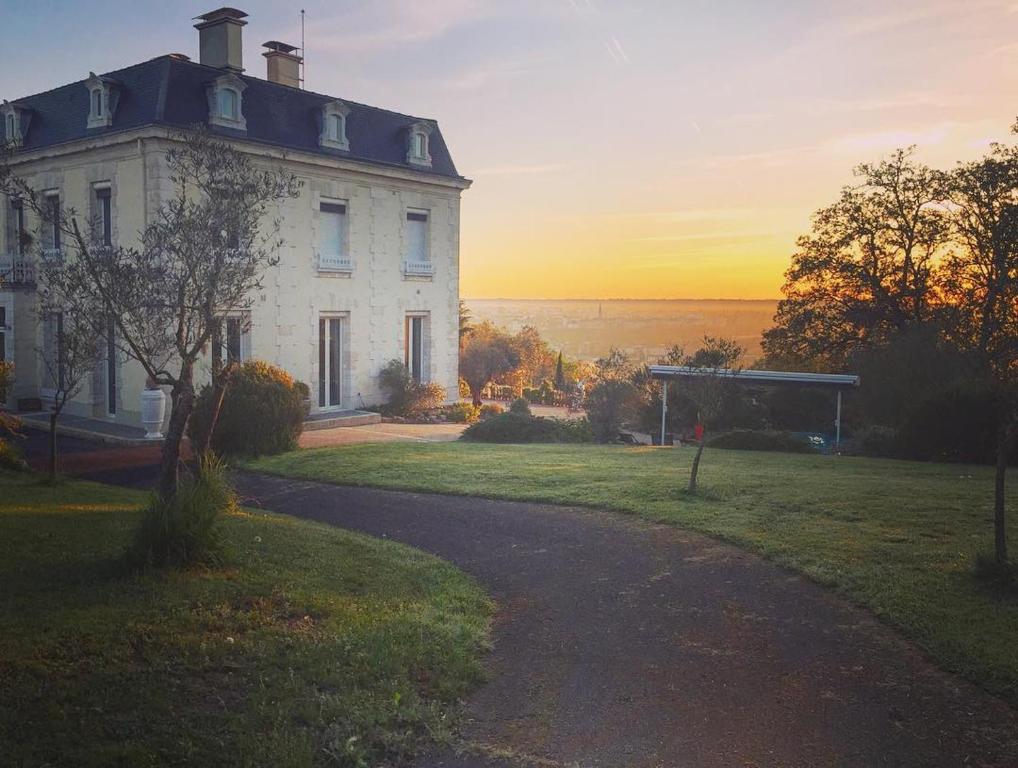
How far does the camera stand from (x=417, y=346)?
91.2 ft

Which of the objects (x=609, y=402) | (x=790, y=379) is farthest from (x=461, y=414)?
(x=790, y=379)

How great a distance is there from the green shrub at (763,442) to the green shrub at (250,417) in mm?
10760

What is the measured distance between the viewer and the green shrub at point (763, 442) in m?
21.5

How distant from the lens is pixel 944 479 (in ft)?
49.2

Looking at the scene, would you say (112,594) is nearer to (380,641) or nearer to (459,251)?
(380,641)

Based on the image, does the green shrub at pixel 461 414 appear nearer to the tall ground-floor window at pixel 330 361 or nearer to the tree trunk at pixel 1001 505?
the tall ground-floor window at pixel 330 361

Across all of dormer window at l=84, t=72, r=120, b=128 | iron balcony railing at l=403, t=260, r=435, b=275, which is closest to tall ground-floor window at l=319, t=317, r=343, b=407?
iron balcony railing at l=403, t=260, r=435, b=275

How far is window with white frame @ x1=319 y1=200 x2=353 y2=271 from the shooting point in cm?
2430

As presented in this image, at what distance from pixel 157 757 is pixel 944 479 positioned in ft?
45.7

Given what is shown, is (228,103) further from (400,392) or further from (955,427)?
(955,427)

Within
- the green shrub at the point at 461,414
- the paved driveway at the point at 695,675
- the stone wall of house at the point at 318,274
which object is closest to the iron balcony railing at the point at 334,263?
the stone wall of house at the point at 318,274

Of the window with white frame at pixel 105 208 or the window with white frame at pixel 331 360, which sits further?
the window with white frame at pixel 331 360

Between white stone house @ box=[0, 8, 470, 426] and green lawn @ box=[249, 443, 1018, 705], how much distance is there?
6.98 metres

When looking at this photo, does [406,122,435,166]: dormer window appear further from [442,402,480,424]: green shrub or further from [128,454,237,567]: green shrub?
[128,454,237,567]: green shrub
